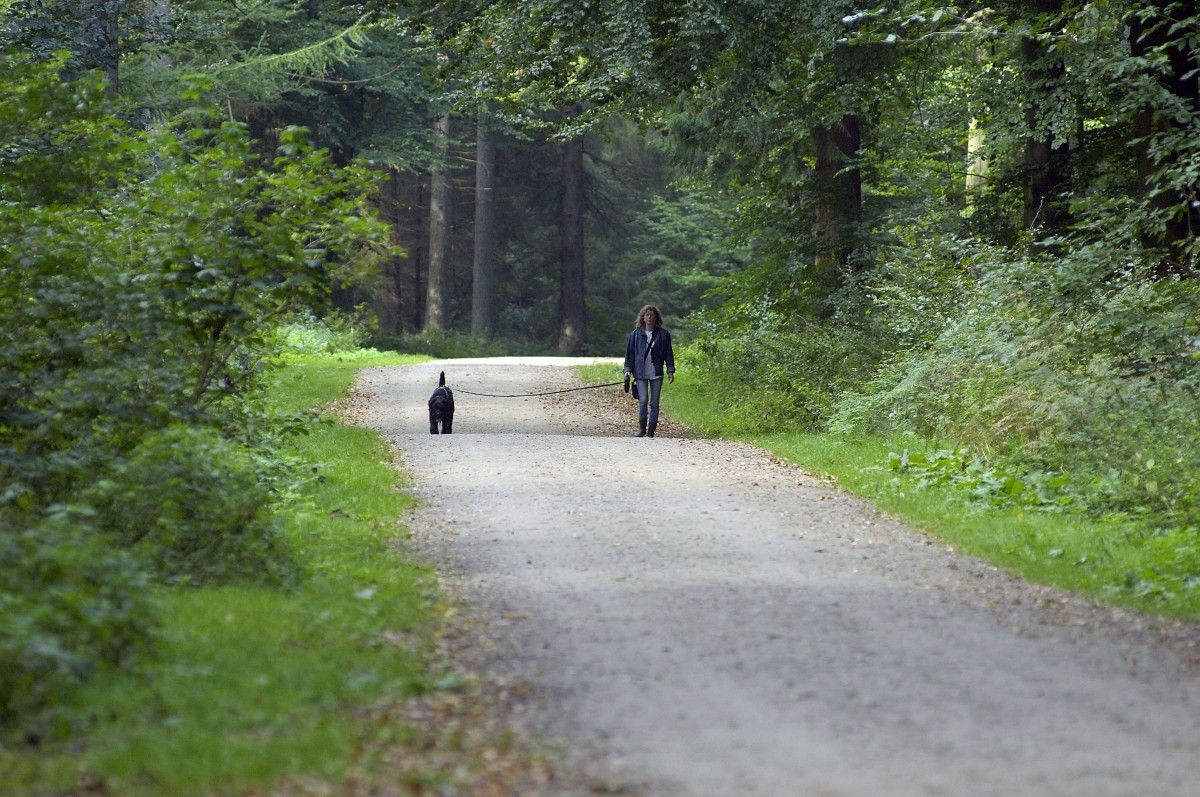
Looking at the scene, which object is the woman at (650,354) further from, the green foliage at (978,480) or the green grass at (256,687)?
the green grass at (256,687)

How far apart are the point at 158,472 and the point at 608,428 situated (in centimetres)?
1396

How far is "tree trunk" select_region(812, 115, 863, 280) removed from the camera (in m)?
22.7

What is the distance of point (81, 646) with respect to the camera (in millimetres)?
5570

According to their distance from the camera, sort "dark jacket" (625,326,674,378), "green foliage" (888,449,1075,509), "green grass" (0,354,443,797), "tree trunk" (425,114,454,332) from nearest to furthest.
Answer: "green grass" (0,354,443,797), "green foliage" (888,449,1075,509), "dark jacket" (625,326,674,378), "tree trunk" (425,114,454,332)

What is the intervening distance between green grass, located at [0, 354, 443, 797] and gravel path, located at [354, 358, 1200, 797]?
0.62m

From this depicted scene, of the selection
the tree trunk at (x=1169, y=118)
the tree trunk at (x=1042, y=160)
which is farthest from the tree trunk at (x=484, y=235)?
the tree trunk at (x=1169, y=118)

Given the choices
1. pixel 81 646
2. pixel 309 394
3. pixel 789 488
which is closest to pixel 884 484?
pixel 789 488

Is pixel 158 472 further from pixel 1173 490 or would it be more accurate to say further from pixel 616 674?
pixel 1173 490

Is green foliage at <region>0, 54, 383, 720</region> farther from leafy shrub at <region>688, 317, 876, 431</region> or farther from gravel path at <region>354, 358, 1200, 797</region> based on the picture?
leafy shrub at <region>688, 317, 876, 431</region>

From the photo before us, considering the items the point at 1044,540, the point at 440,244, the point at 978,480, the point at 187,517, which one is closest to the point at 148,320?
the point at 187,517

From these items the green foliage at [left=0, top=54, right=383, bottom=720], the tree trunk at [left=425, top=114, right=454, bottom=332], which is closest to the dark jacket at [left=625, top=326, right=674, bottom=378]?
the green foliage at [left=0, top=54, right=383, bottom=720]

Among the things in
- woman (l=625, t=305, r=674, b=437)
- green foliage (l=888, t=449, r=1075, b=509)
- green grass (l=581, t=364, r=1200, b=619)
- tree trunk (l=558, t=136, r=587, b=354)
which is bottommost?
green grass (l=581, t=364, r=1200, b=619)

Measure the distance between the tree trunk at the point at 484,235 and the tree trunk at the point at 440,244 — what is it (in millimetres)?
1115

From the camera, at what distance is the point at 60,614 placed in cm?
542
